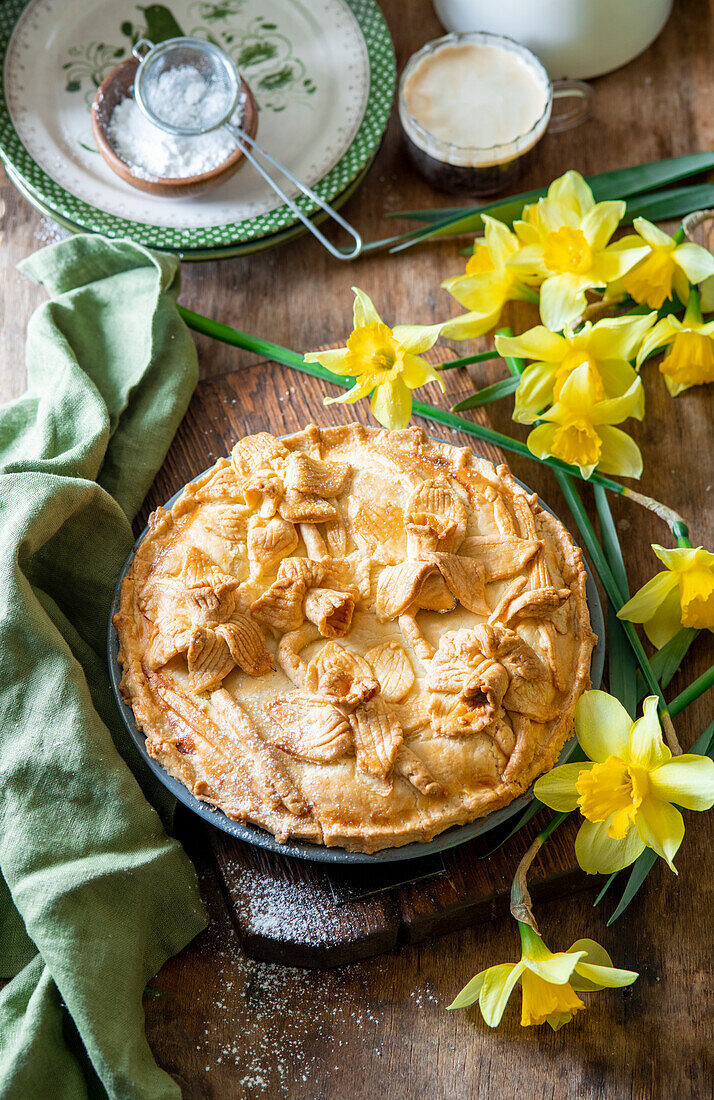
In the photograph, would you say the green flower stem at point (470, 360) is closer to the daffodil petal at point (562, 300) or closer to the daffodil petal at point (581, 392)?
the daffodil petal at point (562, 300)

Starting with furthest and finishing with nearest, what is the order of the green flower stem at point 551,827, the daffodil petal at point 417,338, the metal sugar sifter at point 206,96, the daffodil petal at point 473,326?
the metal sugar sifter at point 206,96, the daffodil petal at point 473,326, the daffodil petal at point 417,338, the green flower stem at point 551,827

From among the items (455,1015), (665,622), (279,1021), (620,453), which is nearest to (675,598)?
(665,622)

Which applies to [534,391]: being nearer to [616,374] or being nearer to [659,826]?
[616,374]

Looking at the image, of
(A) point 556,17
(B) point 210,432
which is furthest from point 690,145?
(B) point 210,432

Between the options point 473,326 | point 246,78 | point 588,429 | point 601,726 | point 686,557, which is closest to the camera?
point 601,726

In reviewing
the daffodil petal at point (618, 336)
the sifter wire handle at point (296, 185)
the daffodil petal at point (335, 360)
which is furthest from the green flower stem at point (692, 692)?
the sifter wire handle at point (296, 185)

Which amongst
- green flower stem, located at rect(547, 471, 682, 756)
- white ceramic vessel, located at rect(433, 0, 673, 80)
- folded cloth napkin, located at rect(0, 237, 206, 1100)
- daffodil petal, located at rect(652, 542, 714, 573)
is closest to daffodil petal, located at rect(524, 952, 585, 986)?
green flower stem, located at rect(547, 471, 682, 756)
